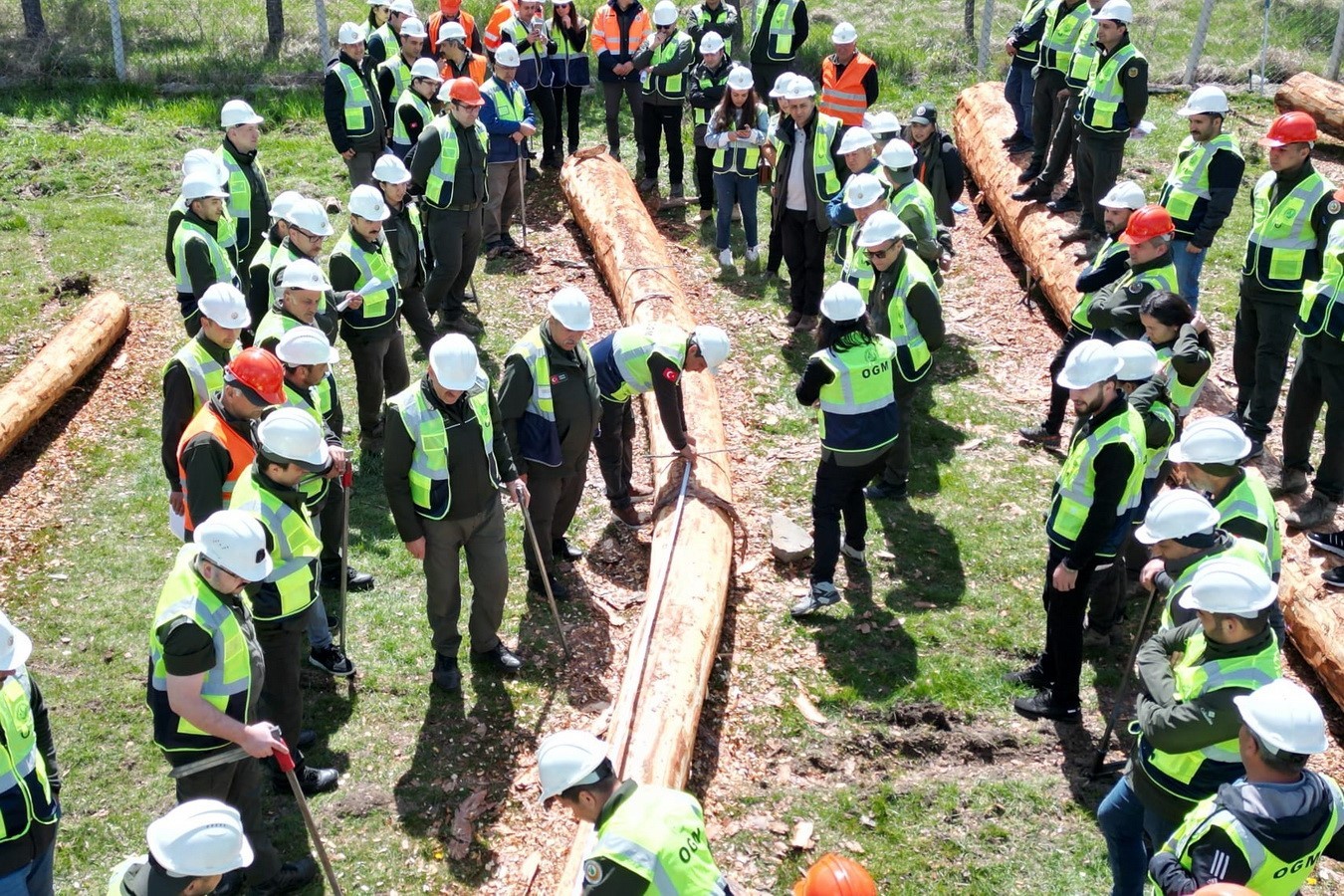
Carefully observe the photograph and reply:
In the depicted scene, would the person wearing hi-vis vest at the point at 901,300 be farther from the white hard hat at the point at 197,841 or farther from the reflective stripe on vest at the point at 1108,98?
the white hard hat at the point at 197,841

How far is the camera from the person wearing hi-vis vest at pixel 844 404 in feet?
23.4

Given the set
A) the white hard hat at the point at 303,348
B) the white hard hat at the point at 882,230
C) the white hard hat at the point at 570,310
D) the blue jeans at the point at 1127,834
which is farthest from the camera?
Answer: the white hard hat at the point at 882,230

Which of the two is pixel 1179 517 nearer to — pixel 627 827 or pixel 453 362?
pixel 627 827

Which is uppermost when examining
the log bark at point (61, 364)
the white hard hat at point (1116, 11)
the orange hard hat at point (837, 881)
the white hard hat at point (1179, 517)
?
the white hard hat at point (1116, 11)

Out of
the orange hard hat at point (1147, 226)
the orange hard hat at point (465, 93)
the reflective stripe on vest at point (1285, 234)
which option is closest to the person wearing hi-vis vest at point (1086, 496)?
the orange hard hat at point (1147, 226)

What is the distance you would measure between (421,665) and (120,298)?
5930 millimetres

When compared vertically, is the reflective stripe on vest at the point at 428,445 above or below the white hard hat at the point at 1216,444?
below

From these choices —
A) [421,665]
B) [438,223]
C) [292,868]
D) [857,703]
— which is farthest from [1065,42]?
[292,868]

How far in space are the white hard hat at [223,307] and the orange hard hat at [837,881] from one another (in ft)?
16.4

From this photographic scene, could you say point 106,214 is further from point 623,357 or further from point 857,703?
point 857,703

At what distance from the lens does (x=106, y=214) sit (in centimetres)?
1300

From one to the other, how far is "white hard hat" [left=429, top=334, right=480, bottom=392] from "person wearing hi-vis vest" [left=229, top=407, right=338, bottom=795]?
0.74 m

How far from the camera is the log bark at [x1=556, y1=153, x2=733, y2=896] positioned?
5.99m

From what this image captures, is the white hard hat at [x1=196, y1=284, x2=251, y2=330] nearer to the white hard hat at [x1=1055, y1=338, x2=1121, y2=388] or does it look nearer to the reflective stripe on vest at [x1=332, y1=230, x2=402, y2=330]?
the reflective stripe on vest at [x1=332, y1=230, x2=402, y2=330]
